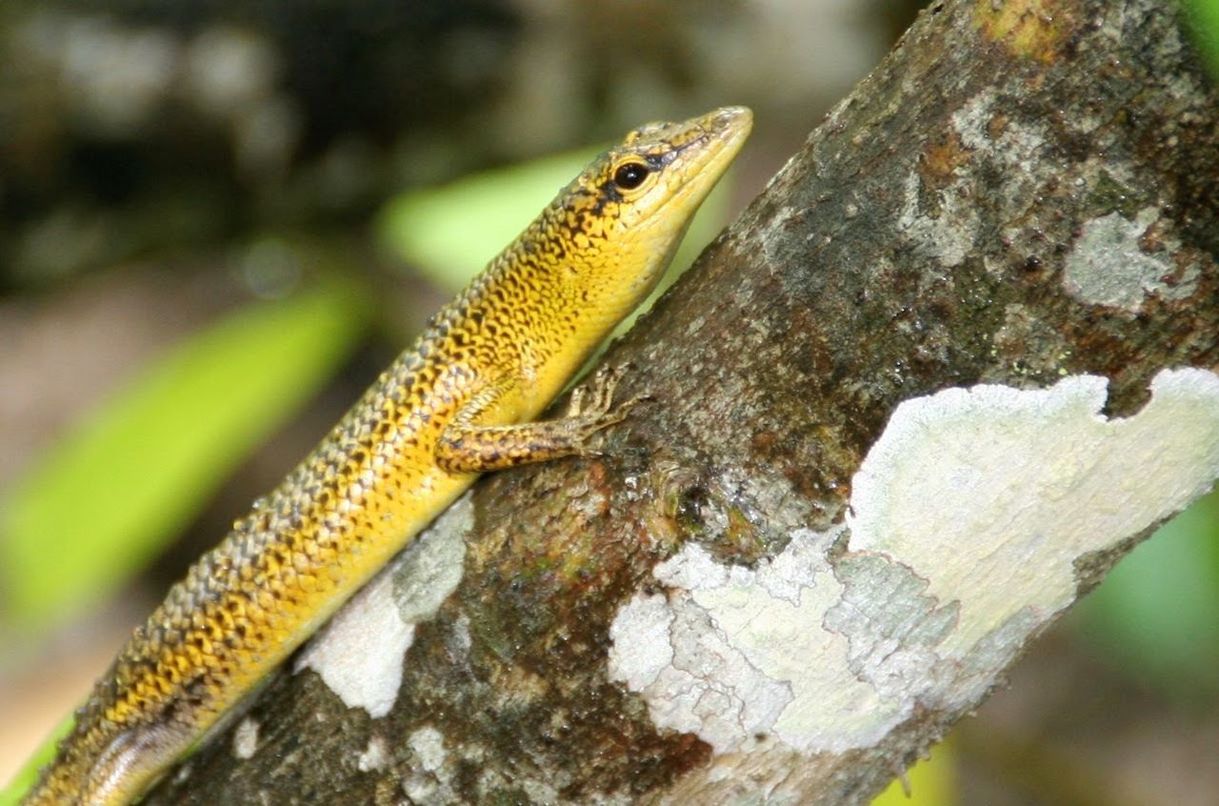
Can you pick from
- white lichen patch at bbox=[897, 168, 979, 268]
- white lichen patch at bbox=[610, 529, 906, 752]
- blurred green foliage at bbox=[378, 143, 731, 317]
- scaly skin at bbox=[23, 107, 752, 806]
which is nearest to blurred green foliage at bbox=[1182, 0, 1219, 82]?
white lichen patch at bbox=[897, 168, 979, 268]

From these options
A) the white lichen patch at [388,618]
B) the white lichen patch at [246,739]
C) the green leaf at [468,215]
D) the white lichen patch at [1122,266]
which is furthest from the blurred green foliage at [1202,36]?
the green leaf at [468,215]

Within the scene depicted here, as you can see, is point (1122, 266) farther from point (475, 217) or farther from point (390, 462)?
point (475, 217)

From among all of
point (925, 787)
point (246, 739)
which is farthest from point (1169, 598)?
point (246, 739)

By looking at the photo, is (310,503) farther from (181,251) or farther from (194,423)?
(181,251)

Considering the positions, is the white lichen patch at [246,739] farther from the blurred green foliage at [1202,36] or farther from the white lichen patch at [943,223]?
the blurred green foliage at [1202,36]

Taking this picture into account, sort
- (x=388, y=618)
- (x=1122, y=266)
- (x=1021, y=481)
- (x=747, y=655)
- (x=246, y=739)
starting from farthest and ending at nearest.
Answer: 1. (x=246, y=739)
2. (x=388, y=618)
3. (x=747, y=655)
4. (x=1021, y=481)
5. (x=1122, y=266)
